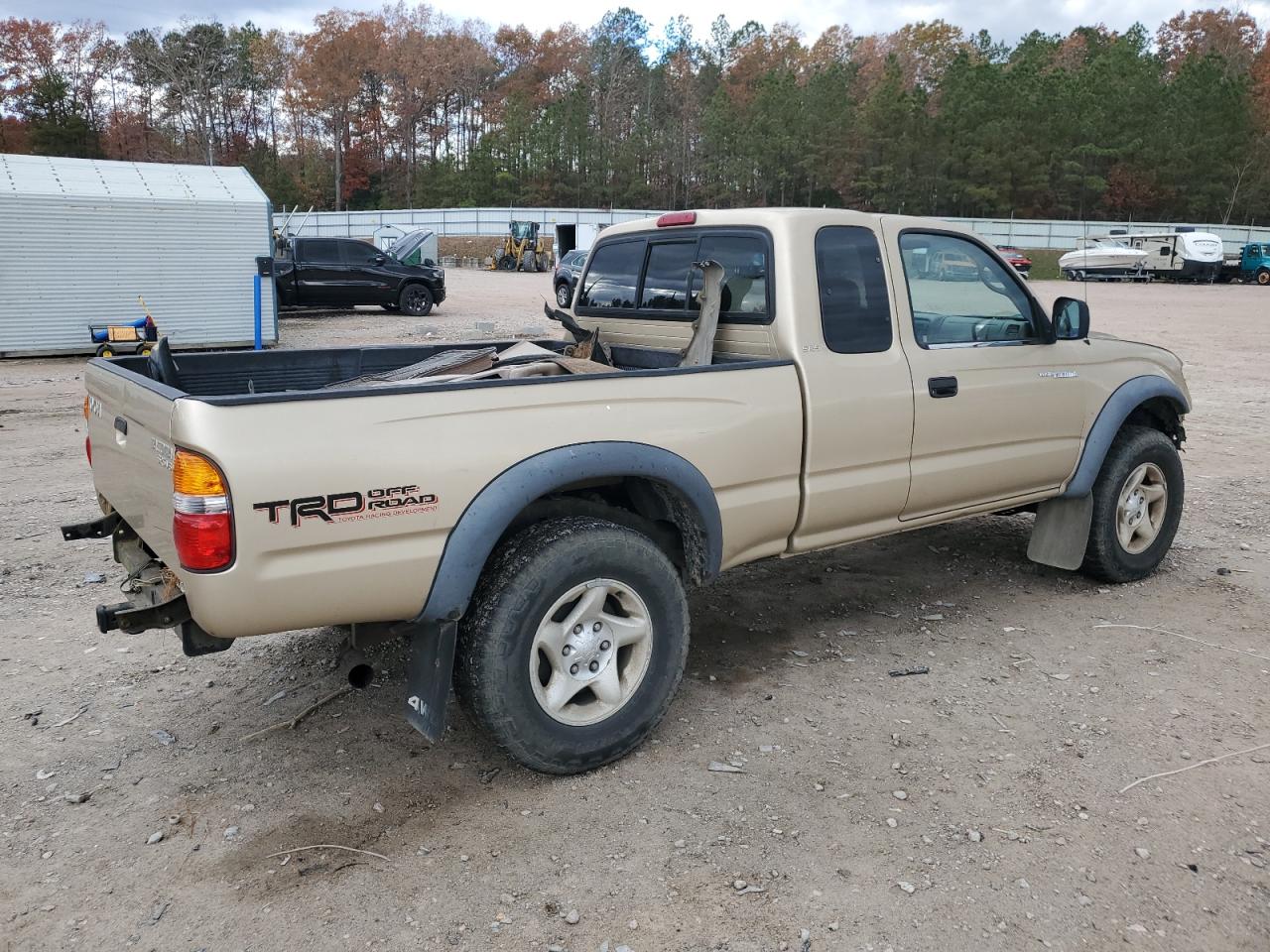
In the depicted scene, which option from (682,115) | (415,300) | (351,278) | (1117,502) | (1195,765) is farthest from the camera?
(682,115)

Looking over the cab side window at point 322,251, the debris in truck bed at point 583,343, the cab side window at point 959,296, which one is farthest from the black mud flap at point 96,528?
the cab side window at point 322,251

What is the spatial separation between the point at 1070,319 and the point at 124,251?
13.9 meters

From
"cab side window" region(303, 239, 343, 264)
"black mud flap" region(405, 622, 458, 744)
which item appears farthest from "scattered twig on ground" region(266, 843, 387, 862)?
"cab side window" region(303, 239, 343, 264)

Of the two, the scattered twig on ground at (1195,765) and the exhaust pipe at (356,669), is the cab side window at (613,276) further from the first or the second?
the scattered twig on ground at (1195,765)

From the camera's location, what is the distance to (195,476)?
2512 mm

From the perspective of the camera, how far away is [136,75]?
7675cm

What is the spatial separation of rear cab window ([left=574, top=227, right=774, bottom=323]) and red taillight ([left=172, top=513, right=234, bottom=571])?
85.6 inches

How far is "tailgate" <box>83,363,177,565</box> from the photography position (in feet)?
8.83

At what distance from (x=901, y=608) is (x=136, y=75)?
8922 centimetres

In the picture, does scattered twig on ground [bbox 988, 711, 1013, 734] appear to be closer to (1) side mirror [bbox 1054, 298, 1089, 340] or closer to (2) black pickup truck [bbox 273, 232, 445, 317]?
(1) side mirror [bbox 1054, 298, 1089, 340]

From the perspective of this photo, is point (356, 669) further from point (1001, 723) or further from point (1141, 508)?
point (1141, 508)

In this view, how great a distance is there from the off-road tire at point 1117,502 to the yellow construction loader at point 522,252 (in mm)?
38731

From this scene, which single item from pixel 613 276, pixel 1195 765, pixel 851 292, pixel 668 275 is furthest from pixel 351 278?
pixel 1195 765

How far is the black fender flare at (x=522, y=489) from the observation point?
9.37 feet
